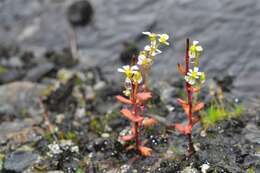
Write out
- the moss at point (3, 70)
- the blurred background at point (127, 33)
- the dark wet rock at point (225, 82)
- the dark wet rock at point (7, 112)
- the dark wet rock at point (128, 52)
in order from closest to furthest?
the dark wet rock at point (225, 82), the dark wet rock at point (7, 112), the blurred background at point (127, 33), the dark wet rock at point (128, 52), the moss at point (3, 70)

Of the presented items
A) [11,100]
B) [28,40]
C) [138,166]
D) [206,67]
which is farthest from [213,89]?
[28,40]

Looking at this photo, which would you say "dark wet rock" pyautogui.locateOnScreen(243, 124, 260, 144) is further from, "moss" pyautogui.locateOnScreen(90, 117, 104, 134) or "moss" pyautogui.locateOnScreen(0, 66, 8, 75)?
"moss" pyautogui.locateOnScreen(0, 66, 8, 75)

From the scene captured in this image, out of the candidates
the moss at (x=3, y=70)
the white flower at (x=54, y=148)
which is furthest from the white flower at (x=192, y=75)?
the moss at (x=3, y=70)

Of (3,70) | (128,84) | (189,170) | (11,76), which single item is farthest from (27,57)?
(189,170)

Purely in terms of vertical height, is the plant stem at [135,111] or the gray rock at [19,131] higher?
the plant stem at [135,111]

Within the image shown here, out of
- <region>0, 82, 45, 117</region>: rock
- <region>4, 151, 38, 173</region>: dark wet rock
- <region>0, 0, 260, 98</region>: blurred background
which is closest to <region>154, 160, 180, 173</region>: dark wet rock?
<region>4, 151, 38, 173</region>: dark wet rock

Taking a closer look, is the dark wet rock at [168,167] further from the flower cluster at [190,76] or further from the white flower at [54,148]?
the white flower at [54,148]

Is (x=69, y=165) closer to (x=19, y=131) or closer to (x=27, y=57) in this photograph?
(x=19, y=131)
